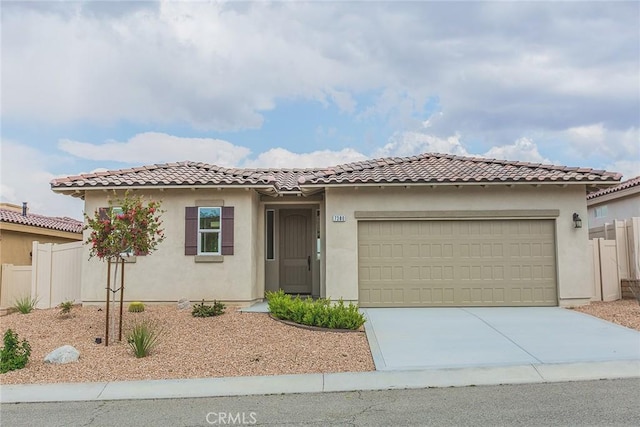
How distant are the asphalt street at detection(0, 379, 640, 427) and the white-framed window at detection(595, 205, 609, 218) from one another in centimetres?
1611

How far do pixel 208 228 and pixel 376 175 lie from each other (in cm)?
475

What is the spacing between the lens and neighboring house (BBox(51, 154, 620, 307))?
1259cm

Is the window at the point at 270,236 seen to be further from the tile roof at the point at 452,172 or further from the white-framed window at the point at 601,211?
the white-framed window at the point at 601,211

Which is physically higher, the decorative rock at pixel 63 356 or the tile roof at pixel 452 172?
the tile roof at pixel 452 172

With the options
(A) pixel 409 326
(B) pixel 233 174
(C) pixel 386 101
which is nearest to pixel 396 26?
(C) pixel 386 101

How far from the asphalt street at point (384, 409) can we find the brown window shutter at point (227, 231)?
6.86 metres

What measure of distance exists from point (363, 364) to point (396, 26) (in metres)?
8.47

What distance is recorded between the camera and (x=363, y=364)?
7605mm

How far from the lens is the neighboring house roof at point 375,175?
12266 millimetres

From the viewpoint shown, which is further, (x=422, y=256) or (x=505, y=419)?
(x=422, y=256)

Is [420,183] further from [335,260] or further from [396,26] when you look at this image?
[396,26]

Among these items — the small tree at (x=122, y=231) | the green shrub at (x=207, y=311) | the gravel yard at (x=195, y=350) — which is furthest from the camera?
the green shrub at (x=207, y=311)

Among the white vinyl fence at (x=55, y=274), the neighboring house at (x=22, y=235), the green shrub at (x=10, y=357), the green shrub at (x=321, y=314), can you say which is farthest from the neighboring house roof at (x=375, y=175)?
the neighboring house at (x=22, y=235)

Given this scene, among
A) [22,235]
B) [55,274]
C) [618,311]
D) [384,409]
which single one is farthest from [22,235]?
[618,311]
